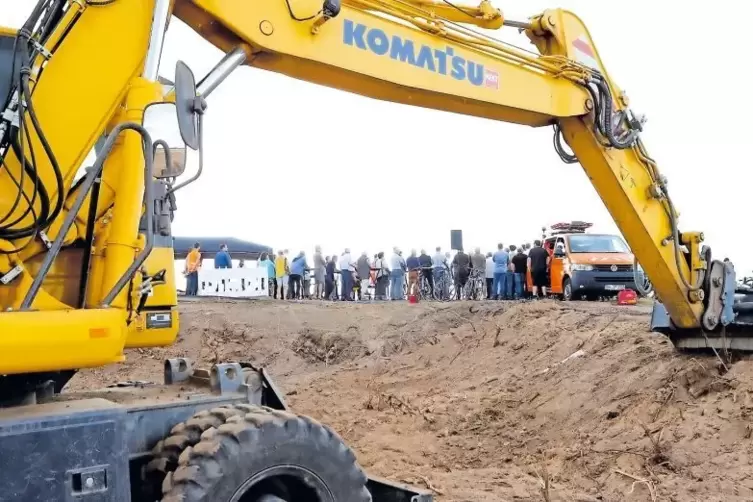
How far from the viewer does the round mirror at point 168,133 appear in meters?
3.99

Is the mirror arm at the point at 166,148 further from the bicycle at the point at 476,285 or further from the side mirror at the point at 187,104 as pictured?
the bicycle at the point at 476,285

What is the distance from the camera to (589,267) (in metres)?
17.7

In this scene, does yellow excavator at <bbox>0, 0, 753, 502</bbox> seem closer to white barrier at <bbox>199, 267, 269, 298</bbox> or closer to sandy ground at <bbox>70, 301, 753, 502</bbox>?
sandy ground at <bbox>70, 301, 753, 502</bbox>

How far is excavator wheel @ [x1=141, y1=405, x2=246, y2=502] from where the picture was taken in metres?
3.95

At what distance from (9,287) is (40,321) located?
367mm

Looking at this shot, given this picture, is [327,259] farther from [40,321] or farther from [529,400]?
[40,321]

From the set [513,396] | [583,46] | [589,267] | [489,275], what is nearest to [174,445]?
[583,46]

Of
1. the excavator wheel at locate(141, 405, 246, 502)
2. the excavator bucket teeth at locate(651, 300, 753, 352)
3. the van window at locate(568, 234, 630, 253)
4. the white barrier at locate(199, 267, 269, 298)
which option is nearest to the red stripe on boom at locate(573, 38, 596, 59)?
the excavator bucket teeth at locate(651, 300, 753, 352)

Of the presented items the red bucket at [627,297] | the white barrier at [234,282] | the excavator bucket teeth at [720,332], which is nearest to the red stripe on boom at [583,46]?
the excavator bucket teeth at [720,332]

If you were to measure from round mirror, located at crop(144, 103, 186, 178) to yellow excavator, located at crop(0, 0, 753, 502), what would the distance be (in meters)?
0.01

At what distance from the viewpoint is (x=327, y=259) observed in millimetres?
23922

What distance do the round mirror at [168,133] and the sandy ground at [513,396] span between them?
376 centimetres

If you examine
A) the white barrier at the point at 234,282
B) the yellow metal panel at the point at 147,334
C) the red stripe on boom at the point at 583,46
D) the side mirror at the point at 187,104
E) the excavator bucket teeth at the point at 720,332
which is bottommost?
the excavator bucket teeth at the point at 720,332

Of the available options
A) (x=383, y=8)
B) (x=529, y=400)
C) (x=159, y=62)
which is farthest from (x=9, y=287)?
(x=529, y=400)
